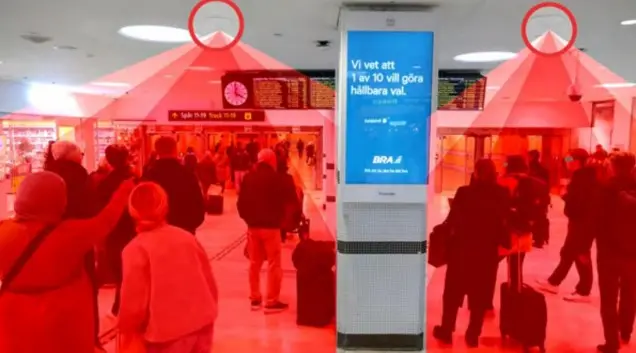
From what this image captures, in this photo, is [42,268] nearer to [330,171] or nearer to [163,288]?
[163,288]

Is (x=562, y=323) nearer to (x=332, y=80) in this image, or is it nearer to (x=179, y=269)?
(x=179, y=269)

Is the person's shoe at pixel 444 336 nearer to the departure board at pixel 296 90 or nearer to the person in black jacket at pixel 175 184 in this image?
the person in black jacket at pixel 175 184

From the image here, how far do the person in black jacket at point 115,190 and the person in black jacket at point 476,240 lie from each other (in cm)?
310

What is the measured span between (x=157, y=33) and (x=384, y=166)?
3114mm

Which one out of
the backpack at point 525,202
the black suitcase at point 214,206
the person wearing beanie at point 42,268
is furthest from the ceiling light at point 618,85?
the person wearing beanie at point 42,268

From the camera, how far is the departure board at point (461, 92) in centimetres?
796

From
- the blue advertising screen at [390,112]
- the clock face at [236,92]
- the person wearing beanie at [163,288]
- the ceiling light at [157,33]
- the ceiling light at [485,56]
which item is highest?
the ceiling light at [485,56]

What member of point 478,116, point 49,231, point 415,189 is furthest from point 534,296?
point 478,116

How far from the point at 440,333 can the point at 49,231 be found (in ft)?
11.1

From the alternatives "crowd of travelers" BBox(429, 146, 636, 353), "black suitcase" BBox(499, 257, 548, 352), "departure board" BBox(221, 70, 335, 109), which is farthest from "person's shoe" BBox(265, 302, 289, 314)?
"departure board" BBox(221, 70, 335, 109)

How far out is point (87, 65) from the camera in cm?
822

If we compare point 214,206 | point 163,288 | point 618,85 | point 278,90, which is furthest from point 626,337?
point 214,206

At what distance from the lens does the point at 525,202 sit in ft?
16.8

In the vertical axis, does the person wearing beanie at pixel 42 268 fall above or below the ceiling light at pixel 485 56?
below
